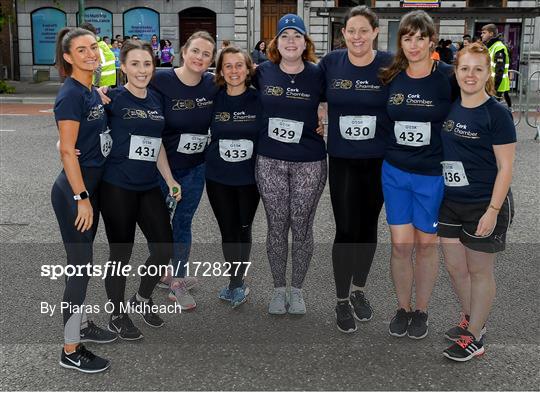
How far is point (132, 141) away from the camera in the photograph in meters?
3.89

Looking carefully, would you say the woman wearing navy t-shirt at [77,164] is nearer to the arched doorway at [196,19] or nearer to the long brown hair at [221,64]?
the long brown hair at [221,64]

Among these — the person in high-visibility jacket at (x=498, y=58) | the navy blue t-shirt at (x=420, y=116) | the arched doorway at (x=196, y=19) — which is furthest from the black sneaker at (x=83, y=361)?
the arched doorway at (x=196, y=19)

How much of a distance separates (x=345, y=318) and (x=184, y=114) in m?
1.69

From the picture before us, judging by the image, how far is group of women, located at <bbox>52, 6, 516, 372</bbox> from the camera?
3.57 metres

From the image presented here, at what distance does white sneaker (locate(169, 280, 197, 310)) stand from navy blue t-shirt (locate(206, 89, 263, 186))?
2.68 ft

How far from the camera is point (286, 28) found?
4.14 meters

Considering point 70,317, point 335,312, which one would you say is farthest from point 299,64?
point 70,317

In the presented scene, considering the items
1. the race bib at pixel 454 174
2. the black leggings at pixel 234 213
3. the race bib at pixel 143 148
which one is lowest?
the black leggings at pixel 234 213

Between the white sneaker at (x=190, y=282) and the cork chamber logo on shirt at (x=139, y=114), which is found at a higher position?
the cork chamber logo on shirt at (x=139, y=114)

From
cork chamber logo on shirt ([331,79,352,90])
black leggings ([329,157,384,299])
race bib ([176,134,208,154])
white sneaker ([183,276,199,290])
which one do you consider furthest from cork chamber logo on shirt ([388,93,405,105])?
white sneaker ([183,276,199,290])

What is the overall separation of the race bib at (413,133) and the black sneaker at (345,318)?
1.13m

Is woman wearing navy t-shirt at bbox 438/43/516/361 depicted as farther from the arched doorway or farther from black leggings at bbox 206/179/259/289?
the arched doorway

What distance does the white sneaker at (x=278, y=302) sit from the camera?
4410 mm

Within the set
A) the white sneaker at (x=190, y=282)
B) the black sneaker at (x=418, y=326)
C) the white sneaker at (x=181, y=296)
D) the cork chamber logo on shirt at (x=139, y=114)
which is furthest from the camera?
the white sneaker at (x=190, y=282)
